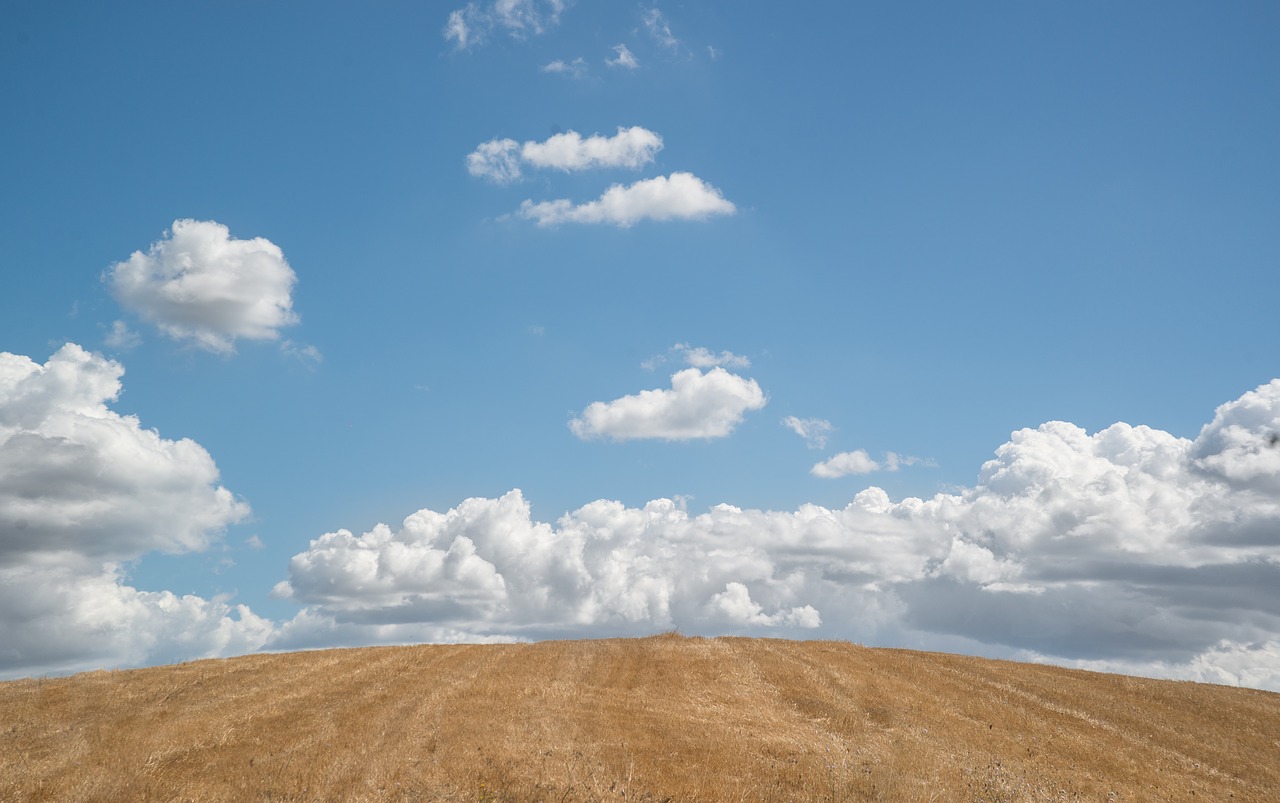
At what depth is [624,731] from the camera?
24844mm

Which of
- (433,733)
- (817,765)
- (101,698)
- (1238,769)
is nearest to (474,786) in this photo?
(433,733)

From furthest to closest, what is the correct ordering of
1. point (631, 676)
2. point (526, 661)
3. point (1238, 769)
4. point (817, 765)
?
1. point (526, 661)
2. point (631, 676)
3. point (1238, 769)
4. point (817, 765)

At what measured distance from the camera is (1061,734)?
27.8 metres

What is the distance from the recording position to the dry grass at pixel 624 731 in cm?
1984

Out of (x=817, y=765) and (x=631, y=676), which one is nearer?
(x=817, y=765)

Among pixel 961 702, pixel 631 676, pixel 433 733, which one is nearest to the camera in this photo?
pixel 433 733

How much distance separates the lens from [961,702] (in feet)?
103

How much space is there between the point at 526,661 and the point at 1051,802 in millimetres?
22126

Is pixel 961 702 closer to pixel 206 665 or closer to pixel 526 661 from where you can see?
pixel 526 661

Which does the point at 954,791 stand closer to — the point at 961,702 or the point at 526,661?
the point at 961,702

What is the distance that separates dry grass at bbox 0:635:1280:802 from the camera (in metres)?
19.8

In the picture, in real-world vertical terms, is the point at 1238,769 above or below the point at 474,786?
below

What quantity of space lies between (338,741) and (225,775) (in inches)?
137

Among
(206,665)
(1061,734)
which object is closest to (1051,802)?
(1061,734)
